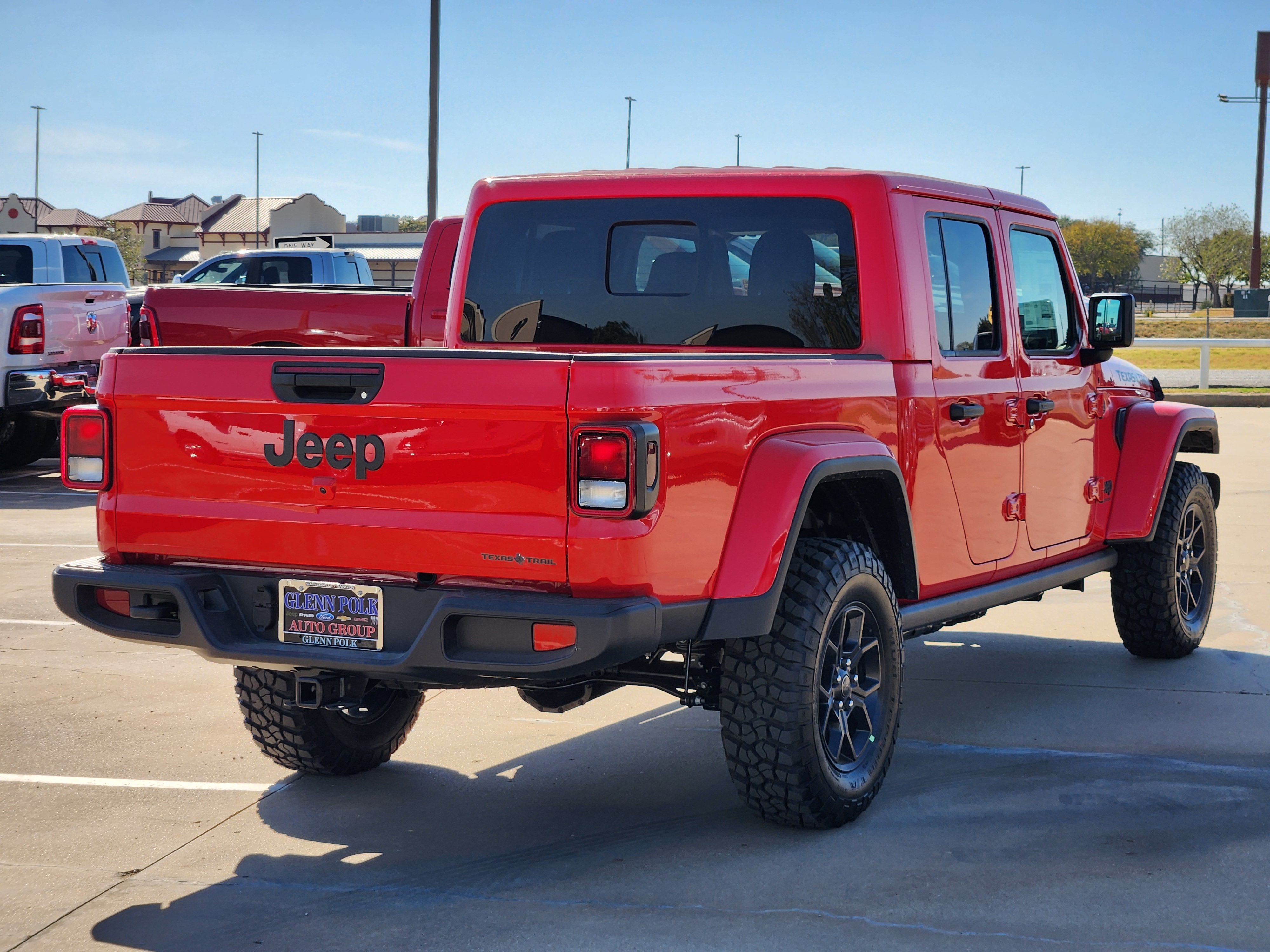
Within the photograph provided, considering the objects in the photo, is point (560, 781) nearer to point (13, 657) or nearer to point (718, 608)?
point (718, 608)

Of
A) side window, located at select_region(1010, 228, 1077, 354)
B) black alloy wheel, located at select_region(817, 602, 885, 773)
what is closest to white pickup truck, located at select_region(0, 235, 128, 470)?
Answer: side window, located at select_region(1010, 228, 1077, 354)

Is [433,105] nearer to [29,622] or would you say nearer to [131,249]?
[29,622]

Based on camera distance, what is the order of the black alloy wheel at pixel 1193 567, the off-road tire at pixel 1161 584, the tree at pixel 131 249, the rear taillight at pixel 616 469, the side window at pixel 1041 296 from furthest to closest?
1. the tree at pixel 131 249
2. the black alloy wheel at pixel 1193 567
3. the off-road tire at pixel 1161 584
4. the side window at pixel 1041 296
5. the rear taillight at pixel 616 469

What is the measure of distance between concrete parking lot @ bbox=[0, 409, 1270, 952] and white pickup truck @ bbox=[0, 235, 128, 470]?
23.8 ft

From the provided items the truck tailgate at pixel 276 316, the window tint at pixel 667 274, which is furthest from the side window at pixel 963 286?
the truck tailgate at pixel 276 316

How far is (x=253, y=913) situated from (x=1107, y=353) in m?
4.18

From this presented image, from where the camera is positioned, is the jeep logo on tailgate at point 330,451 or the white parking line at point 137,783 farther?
the white parking line at point 137,783

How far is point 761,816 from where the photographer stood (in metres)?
4.36

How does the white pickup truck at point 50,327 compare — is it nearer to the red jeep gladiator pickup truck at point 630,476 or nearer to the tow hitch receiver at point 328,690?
the red jeep gladiator pickup truck at point 630,476

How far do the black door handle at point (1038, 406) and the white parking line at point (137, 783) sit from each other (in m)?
3.10

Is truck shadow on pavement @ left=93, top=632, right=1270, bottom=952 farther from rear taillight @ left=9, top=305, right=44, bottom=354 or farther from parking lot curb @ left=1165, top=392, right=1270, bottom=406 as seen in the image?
parking lot curb @ left=1165, top=392, right=1270, bottom=406

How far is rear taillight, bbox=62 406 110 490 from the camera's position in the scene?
13.7 feet

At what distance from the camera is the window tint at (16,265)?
581 inches

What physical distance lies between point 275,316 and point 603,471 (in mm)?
10080
